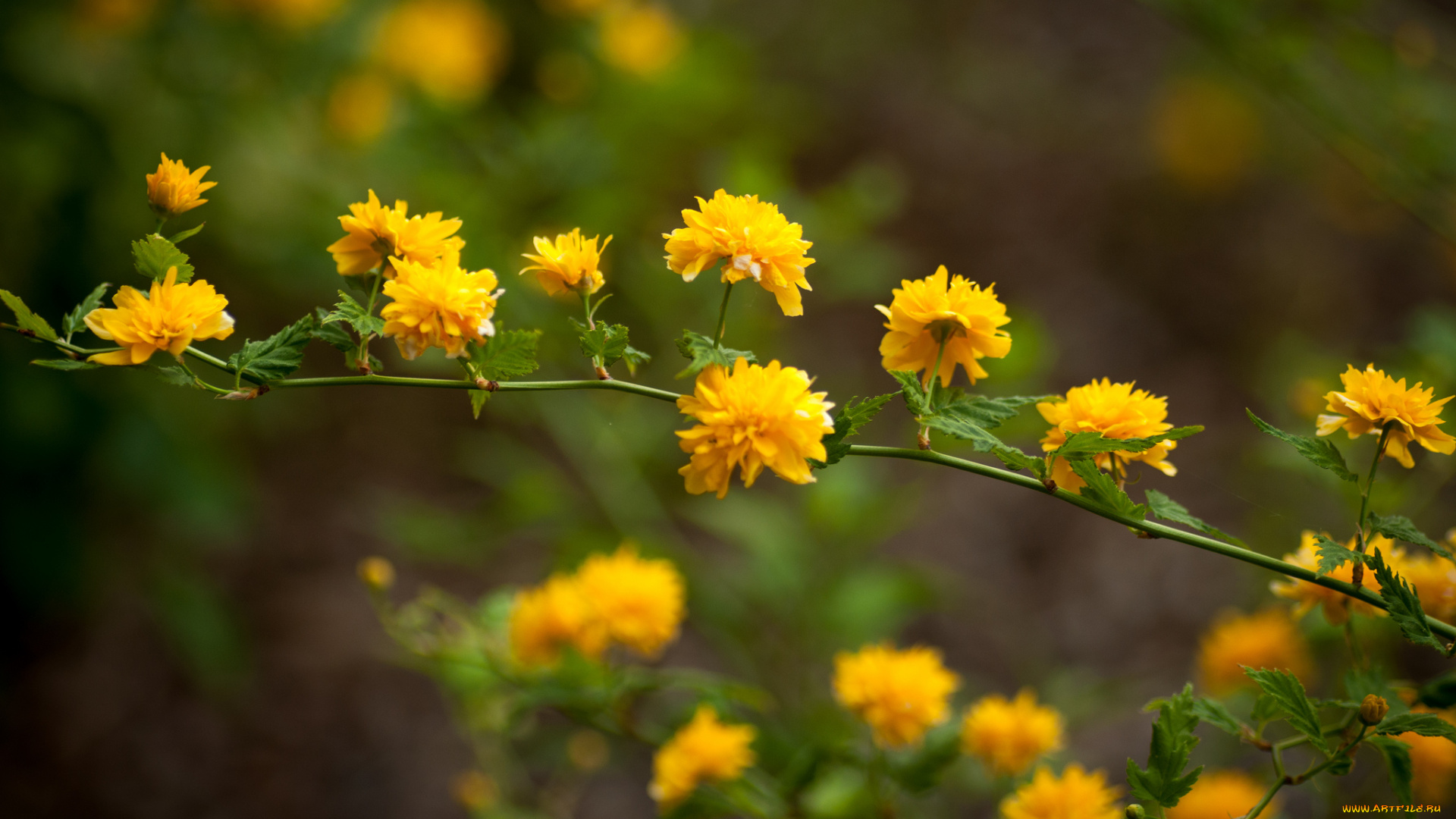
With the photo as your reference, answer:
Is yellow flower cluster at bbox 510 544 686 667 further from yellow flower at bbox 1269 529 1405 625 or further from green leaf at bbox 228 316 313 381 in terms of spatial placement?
yellow flower at bbox 1269 529 1405 625

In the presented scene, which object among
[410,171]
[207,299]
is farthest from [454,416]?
[207,299]

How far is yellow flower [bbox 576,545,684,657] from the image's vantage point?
2.15 ft

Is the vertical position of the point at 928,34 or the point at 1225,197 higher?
the point at 928,34

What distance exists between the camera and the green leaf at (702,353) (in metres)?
0.41

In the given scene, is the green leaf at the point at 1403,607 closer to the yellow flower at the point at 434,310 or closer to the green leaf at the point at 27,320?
the yellow flower at the point at 434,310

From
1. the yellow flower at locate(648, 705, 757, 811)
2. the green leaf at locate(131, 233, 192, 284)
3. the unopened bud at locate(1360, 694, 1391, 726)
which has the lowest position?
the yellow flower at locate(648, 705, 757, 811)

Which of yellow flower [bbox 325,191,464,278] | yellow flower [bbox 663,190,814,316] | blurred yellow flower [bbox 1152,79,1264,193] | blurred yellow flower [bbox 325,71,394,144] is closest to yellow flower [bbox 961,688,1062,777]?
yellow flower [bbox 663,190,814,316]

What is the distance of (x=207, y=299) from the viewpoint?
0.40 meters

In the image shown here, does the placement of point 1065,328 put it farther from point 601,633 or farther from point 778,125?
point 601,633

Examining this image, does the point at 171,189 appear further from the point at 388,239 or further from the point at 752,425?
the point at 752,425

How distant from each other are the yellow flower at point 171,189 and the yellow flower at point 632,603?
0.38m

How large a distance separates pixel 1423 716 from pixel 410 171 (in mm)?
1306

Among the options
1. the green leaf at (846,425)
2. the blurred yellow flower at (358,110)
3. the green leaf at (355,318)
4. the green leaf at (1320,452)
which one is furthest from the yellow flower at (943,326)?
the blurred yellow flower at (358,110)

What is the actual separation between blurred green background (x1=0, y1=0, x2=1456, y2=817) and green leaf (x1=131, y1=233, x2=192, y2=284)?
0.42 metres
